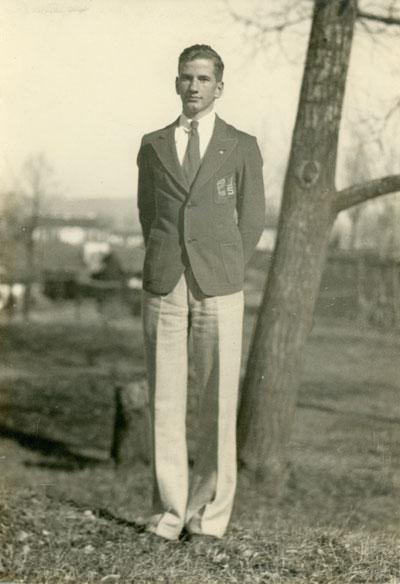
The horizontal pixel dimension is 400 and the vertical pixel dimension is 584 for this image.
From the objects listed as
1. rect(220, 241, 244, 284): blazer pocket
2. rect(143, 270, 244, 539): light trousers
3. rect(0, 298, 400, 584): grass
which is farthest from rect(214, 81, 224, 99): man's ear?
rect(0, 298, 400, 584): grass

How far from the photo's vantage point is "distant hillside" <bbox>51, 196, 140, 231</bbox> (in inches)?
198

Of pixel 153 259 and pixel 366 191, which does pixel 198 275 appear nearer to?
pixel 153 259

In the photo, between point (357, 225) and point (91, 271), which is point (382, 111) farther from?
point (91, 271)

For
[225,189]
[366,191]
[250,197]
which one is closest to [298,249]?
[366,191]

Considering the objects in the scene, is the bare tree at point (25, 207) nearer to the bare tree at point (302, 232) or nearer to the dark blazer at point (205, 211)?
the dark blazer at point (205, 211)

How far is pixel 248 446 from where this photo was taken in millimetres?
4977

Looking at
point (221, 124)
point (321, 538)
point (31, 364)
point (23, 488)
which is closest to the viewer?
point (221, 124)

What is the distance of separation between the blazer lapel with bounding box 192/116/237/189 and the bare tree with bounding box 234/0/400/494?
71cm

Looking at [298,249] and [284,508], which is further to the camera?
[284,508]

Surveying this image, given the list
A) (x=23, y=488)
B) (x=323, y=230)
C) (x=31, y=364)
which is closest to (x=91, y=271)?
(x=31, y=364)

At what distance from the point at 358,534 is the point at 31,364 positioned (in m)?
4.39

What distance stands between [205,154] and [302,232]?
0.91 metres

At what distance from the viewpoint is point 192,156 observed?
4113 millimetres

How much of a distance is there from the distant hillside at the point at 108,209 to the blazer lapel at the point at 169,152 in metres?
0.71
